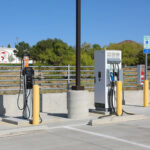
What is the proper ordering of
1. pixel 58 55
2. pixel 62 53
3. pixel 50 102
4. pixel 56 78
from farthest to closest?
pixel 58 55, pixel 62 53, pixel 56 78, pixel 50 102

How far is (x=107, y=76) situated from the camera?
11.5 meters

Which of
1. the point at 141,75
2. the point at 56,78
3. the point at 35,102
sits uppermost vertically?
the point at 141,75

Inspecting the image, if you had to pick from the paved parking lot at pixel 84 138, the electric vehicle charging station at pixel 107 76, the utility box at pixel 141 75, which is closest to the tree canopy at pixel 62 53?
the utility box at pixel 141 75

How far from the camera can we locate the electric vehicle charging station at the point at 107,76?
37.2ft

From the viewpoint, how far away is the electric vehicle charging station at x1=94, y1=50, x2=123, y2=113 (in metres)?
11.3

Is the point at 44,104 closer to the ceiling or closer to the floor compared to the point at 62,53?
closer to the floor

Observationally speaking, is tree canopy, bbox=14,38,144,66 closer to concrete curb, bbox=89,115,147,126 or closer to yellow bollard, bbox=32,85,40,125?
concrete curb, bbox=89,115,147,126

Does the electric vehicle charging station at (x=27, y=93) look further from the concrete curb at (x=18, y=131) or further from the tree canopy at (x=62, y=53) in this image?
the tree canopy at (x=62, y=53)

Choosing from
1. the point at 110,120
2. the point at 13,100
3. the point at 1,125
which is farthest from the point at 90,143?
the point at 13,100

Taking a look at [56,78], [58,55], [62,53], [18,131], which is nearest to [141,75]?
[56,78]

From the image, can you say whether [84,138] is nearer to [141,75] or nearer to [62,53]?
[141,75]

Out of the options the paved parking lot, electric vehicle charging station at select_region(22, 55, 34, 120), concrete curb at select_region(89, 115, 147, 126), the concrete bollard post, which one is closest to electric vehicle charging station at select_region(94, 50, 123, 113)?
concrete curb at select_region(89, 115, 147, 126)

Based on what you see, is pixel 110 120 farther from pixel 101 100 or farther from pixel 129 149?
→ pixel 129 149

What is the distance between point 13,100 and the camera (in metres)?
12.0
